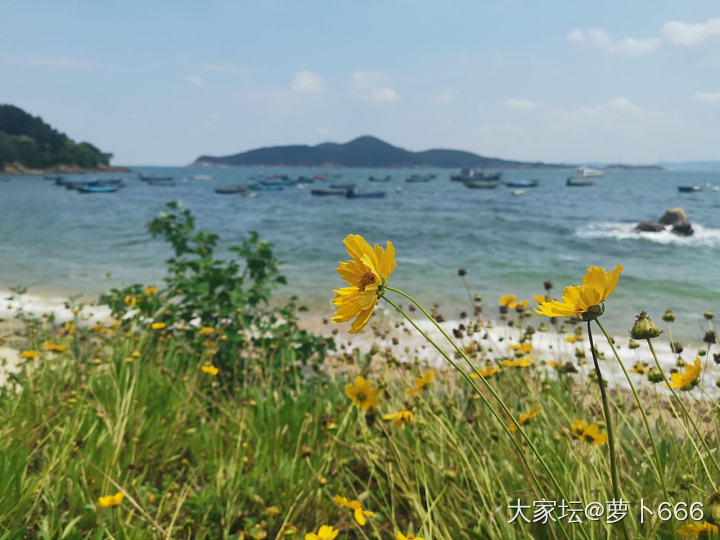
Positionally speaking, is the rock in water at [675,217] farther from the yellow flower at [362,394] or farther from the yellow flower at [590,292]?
the yellow flower at [590,292]

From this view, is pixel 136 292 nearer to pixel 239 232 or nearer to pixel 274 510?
pixel 274 510

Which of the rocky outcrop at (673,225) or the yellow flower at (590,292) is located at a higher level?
the yellow flower at (590,292)

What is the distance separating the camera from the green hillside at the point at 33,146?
304ft

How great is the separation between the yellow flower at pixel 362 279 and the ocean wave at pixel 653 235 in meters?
21.1

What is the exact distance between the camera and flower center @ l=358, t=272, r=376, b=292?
1077 millimetres

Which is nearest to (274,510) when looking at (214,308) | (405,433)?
A: (405,433)

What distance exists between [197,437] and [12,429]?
2.67ft

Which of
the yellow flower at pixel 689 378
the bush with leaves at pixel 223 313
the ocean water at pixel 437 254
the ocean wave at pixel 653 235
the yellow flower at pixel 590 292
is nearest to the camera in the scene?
the yellow flower at pixel 590 292

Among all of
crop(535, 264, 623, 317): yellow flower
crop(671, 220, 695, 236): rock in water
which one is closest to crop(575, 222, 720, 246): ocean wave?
crop(671, 220, 695, 236): rock in water

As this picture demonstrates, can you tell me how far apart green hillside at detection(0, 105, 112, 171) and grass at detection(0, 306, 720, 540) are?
110884 millimetres

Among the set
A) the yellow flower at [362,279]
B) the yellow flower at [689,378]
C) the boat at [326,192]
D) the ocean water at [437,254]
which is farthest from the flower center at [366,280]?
the boat at [326,192]

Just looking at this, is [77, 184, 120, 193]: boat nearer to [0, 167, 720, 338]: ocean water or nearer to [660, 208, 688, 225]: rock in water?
[0, 167, 720, 338]: ocean water

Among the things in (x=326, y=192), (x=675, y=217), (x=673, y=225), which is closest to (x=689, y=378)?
(x=673, y=225)

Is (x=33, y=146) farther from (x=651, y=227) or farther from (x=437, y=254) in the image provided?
(x=651, y=227)
